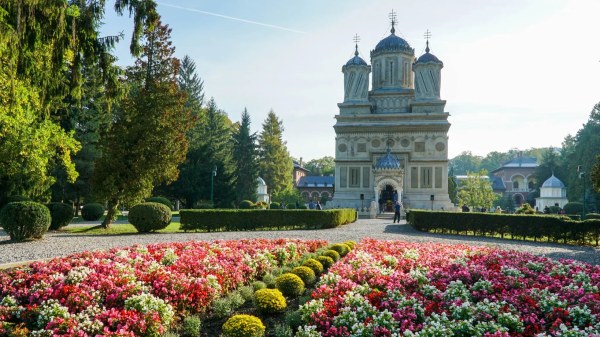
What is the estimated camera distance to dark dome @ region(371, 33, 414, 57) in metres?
51.6

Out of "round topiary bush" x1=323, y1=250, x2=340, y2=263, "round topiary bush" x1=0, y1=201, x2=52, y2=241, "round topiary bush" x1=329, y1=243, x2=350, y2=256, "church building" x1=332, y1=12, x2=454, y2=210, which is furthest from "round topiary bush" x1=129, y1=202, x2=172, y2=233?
"church building" x1=332, y1=12, x2=454, y2=210

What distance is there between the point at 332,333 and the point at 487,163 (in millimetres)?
129104

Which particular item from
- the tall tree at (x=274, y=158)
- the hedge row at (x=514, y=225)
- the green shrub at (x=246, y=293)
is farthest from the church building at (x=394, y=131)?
the green shrub at (x=246, y=293)

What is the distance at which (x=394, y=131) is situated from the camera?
4775 centimetres

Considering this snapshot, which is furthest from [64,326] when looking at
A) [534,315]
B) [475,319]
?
[534,315]

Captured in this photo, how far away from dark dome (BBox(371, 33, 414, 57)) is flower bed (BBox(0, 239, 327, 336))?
4727cm

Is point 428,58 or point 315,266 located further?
point 428,58

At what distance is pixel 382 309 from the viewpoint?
629 cm

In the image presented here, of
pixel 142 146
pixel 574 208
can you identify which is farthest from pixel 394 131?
pixel 142 146

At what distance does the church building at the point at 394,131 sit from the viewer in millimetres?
46156

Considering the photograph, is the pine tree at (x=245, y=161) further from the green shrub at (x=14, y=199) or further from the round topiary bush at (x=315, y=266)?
the round topiary bush at (x=315, y=266)

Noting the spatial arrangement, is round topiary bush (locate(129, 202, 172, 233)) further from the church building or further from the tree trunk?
the church building

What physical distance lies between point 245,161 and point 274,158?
853 centimetres

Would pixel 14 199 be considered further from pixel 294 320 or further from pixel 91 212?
pixel 294 320
